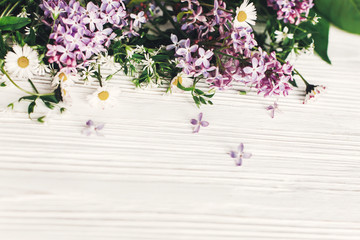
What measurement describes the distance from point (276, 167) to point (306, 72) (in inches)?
9.2

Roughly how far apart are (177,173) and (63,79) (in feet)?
0.79

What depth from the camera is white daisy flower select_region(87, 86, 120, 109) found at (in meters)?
0.60

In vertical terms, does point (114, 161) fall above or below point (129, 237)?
above

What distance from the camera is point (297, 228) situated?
57cm

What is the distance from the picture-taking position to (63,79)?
0.56 m

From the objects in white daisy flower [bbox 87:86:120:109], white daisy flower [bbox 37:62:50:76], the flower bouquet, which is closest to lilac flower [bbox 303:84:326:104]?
the flower bouquet

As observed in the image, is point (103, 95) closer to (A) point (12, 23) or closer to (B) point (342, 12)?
(A) point (12, 23)

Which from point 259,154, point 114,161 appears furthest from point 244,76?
point 114,161

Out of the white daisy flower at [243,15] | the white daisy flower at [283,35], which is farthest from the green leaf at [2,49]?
the white daisy flower at [283,35]

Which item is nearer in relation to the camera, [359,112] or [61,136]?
[61,136]

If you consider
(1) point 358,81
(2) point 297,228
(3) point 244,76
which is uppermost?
(3) point 244,76

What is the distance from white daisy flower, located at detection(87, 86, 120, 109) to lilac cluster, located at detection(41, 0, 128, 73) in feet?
0.18

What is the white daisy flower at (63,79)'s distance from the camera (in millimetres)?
564

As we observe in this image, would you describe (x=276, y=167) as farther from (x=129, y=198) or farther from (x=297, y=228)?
(x=129, y=198)
